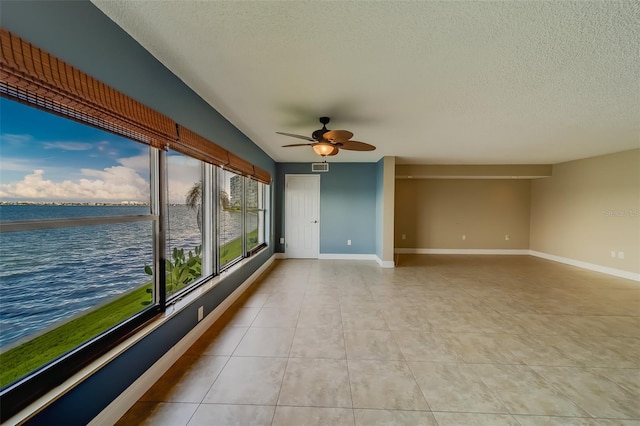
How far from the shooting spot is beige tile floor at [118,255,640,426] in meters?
1.59

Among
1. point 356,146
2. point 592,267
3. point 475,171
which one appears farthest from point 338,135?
point 592,267

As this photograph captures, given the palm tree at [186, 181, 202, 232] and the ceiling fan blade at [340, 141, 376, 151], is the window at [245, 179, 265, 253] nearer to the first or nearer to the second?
the palm tree at [186, 181, 202, 232]

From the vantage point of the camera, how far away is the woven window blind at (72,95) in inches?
37.3

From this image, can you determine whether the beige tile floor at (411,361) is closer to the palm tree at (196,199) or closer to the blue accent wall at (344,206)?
the palm tree at (196,199)

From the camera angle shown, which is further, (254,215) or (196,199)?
(254,215)

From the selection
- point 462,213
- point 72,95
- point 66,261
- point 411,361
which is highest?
point 72,95

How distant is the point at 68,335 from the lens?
3.47m

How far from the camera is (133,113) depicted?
1499 mm

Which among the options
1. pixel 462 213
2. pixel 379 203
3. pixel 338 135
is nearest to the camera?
pixel 338 135

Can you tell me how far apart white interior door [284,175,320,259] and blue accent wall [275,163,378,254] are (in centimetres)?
12

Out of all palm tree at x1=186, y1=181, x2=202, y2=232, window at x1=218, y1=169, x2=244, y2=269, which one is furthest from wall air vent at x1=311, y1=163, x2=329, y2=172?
palm tree at x1=186, y1=181, x2=202, y2=232

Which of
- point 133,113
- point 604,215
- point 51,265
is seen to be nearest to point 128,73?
point 133,113

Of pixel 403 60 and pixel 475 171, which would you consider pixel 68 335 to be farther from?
pixel 475 171

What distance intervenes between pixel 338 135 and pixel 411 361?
2.20m
